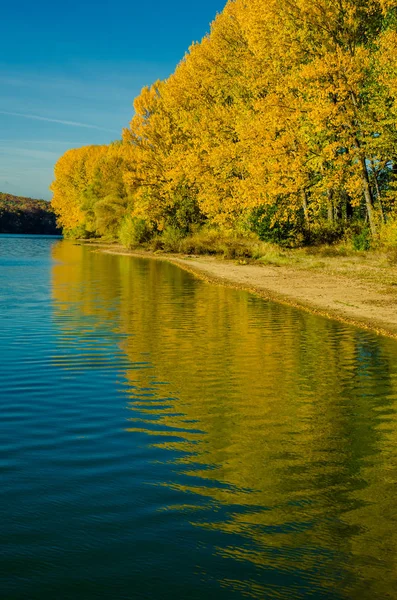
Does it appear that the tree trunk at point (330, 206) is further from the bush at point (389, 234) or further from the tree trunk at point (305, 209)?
the bush at point (389, 234)

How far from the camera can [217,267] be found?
3328cm

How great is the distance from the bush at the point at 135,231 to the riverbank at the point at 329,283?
1852 cm

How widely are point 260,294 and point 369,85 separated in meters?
13.7

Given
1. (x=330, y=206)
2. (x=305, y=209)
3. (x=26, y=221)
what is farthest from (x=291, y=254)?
(x=26, y=221)

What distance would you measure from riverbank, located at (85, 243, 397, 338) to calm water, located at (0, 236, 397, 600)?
4001 millimetres

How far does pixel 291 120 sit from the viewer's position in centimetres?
3066

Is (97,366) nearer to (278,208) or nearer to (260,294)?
(260,294)

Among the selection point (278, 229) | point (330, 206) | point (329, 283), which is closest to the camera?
point (329, 283)

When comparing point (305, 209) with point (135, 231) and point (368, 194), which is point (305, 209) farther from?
point (135, 231)

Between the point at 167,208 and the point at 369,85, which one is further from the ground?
the point at 369,85

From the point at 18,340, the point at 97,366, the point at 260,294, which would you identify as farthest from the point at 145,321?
the point at 260,294

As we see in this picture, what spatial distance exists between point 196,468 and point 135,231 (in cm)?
4920

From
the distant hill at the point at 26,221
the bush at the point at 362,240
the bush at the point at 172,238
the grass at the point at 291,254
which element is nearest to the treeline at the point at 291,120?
the bush at the point at 362,240

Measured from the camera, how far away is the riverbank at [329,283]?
16234 mm
